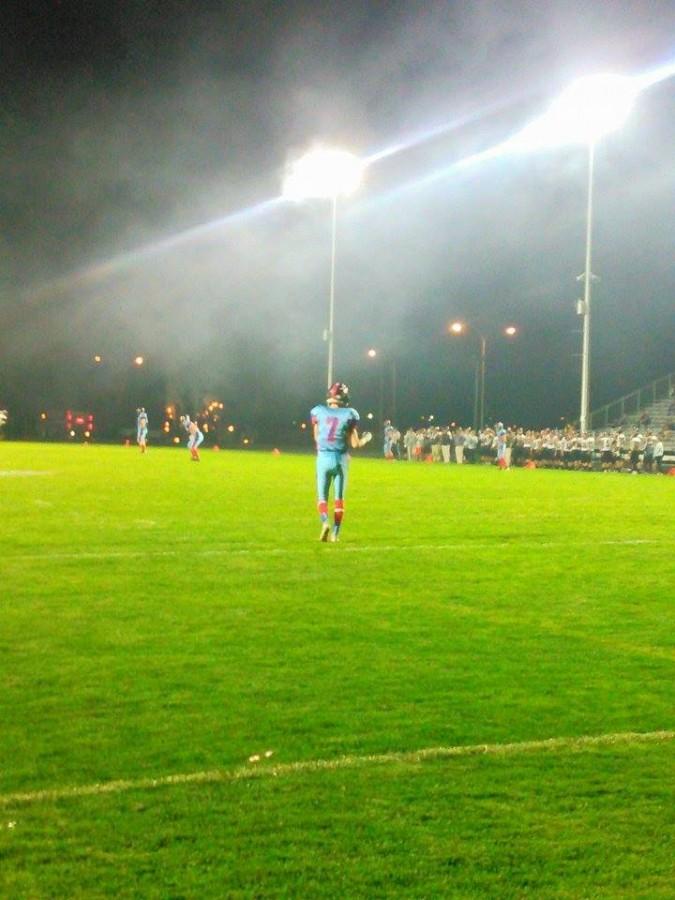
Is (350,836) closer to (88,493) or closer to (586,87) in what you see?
(88,493)

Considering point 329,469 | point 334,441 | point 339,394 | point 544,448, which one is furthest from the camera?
point 544,448

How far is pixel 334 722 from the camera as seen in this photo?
19.0 ft

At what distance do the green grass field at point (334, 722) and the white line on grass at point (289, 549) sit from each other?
0.09 meters

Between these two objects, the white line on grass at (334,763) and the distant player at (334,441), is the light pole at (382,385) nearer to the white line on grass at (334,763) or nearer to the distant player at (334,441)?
the distant player at (334,441)

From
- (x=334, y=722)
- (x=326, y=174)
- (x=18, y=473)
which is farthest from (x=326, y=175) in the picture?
(x=334, y=722)

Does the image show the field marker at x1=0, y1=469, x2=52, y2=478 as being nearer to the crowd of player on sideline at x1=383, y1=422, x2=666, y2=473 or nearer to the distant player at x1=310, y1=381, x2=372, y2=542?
the distant player at x1=310, y1=381, x2=372, y2=542

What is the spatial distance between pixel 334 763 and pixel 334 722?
2.22 ft

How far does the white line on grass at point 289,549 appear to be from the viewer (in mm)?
12141

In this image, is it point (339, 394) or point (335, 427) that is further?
point (339, 394)

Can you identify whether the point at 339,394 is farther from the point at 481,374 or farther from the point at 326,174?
the point at 481,374

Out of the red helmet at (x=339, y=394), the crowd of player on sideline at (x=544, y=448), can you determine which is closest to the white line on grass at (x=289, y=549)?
the red helmet at (x=339, y=394)

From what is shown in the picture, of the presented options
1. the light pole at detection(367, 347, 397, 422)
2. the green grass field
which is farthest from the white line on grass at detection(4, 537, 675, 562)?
the light pole at detection(367, 347, 397, 422)

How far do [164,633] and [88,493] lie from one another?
Answer: 1355 centimetres

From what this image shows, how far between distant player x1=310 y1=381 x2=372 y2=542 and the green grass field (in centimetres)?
117
